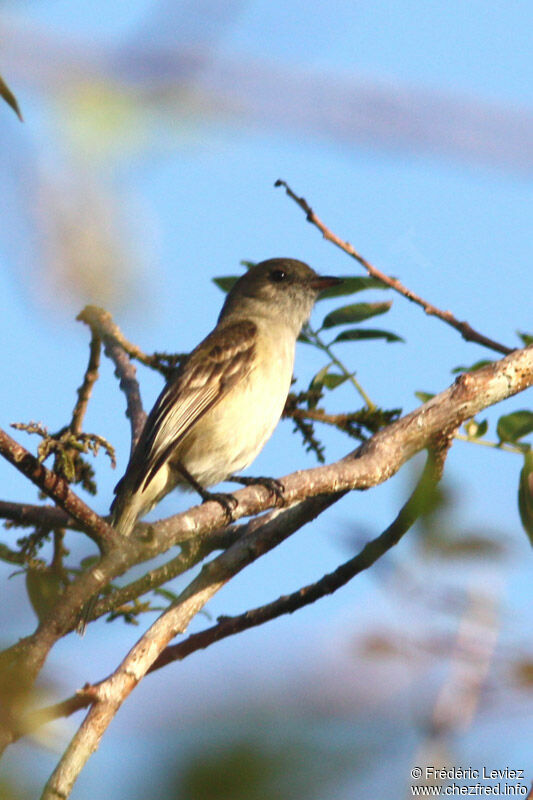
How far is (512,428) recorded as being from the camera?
386 centimetres

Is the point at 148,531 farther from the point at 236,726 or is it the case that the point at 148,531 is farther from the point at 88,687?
the point at 236,726

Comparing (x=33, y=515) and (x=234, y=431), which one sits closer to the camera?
(x=33, y=515)

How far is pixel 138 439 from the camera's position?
17.9ft

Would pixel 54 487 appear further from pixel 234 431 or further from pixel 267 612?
pixel 234 431

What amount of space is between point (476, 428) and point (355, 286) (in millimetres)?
1161

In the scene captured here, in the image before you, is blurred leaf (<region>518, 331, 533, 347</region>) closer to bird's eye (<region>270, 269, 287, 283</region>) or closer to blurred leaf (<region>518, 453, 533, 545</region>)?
blurred leaf (<region>518, 453, 533, 545</region>)

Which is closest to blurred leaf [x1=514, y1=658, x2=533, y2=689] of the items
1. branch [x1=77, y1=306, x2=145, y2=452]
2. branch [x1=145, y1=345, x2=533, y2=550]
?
branch [x1=145, y1=345, x2=533, y2=550]

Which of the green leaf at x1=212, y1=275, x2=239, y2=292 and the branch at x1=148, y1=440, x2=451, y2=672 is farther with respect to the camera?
Result: the green leaf at x1=212, y1=275, x2=239, y2=292

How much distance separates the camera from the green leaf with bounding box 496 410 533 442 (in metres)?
3.86

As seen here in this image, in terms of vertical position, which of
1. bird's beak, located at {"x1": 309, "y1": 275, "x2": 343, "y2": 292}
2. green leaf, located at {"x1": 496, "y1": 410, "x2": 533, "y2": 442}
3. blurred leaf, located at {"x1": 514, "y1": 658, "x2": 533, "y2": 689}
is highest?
bird's beak, located at {"x1": 309, "y1": 275, "x2": 343, "y2": 292}

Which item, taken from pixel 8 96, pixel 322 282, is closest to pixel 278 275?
pixel 322 282

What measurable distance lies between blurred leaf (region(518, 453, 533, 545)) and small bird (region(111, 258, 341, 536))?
2.14 meters

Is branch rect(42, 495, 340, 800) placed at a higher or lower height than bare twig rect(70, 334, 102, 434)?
lower

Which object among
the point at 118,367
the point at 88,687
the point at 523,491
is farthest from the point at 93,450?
the point at 118,367
